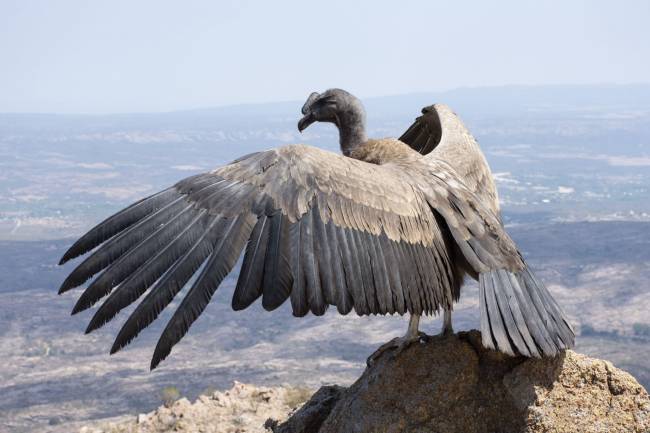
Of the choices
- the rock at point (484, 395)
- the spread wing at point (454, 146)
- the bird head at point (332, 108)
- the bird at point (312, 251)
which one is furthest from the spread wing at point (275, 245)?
the bird head at point (332, 108)

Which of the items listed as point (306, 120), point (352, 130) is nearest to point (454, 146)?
point (352, 130)

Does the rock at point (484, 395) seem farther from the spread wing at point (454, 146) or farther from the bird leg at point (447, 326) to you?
the spread wing at point (454, 146)

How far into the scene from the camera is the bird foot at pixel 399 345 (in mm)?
7363

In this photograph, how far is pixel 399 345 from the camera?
7.43m

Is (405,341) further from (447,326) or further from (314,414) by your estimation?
(314,414)

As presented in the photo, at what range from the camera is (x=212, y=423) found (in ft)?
36.2

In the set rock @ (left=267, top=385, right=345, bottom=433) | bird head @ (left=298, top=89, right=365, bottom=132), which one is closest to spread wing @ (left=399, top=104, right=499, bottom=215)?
bird head @ (left=298, top=89, right=365, bottom=132)

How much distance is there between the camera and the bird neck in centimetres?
911

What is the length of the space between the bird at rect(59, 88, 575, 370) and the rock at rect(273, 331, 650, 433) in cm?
38

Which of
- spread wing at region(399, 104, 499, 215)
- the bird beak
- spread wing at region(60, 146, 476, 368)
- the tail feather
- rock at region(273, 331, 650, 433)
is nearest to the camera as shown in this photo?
spread wing at region(60, 146, 476, 368)

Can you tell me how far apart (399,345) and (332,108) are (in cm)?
296

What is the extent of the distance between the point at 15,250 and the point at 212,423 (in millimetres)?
138083

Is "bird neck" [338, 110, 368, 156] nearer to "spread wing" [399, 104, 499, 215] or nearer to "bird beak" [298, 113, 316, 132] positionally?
"bird beak" [298, 113, 316, 132]

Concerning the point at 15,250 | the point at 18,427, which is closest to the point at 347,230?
the point at 18,427
